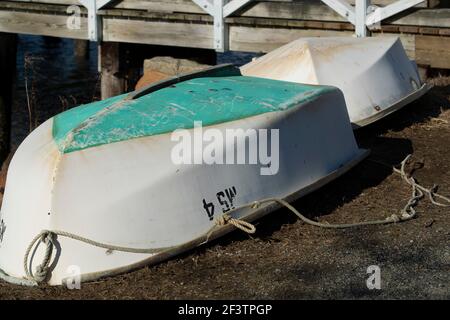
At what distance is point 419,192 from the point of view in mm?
6629

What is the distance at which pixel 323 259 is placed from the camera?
223 inches

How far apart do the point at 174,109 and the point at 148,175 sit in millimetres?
713

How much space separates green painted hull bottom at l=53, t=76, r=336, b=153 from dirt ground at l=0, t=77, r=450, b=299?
0.74 metres

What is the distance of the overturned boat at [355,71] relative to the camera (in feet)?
25.9

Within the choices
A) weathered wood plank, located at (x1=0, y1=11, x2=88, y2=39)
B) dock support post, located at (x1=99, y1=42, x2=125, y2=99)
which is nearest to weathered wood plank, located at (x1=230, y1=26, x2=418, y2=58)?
dock support post, located at (x1=99, y1=42, x2=125, y2=99)

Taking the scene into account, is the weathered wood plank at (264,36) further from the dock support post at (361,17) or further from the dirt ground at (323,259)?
the dirt ground at (323,259)

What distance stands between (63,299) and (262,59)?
12.8 ft

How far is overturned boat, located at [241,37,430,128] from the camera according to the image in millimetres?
7891

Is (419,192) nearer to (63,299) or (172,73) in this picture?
(63,299)

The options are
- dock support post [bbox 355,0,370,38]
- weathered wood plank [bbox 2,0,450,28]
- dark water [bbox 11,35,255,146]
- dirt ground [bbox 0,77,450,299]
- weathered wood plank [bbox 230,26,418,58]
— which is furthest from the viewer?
dark water [bbox 11,35,255,146]

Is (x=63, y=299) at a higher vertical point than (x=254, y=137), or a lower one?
lower

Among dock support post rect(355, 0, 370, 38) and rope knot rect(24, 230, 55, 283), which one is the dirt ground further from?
dock support post rect(355, 0, 370, 38)
